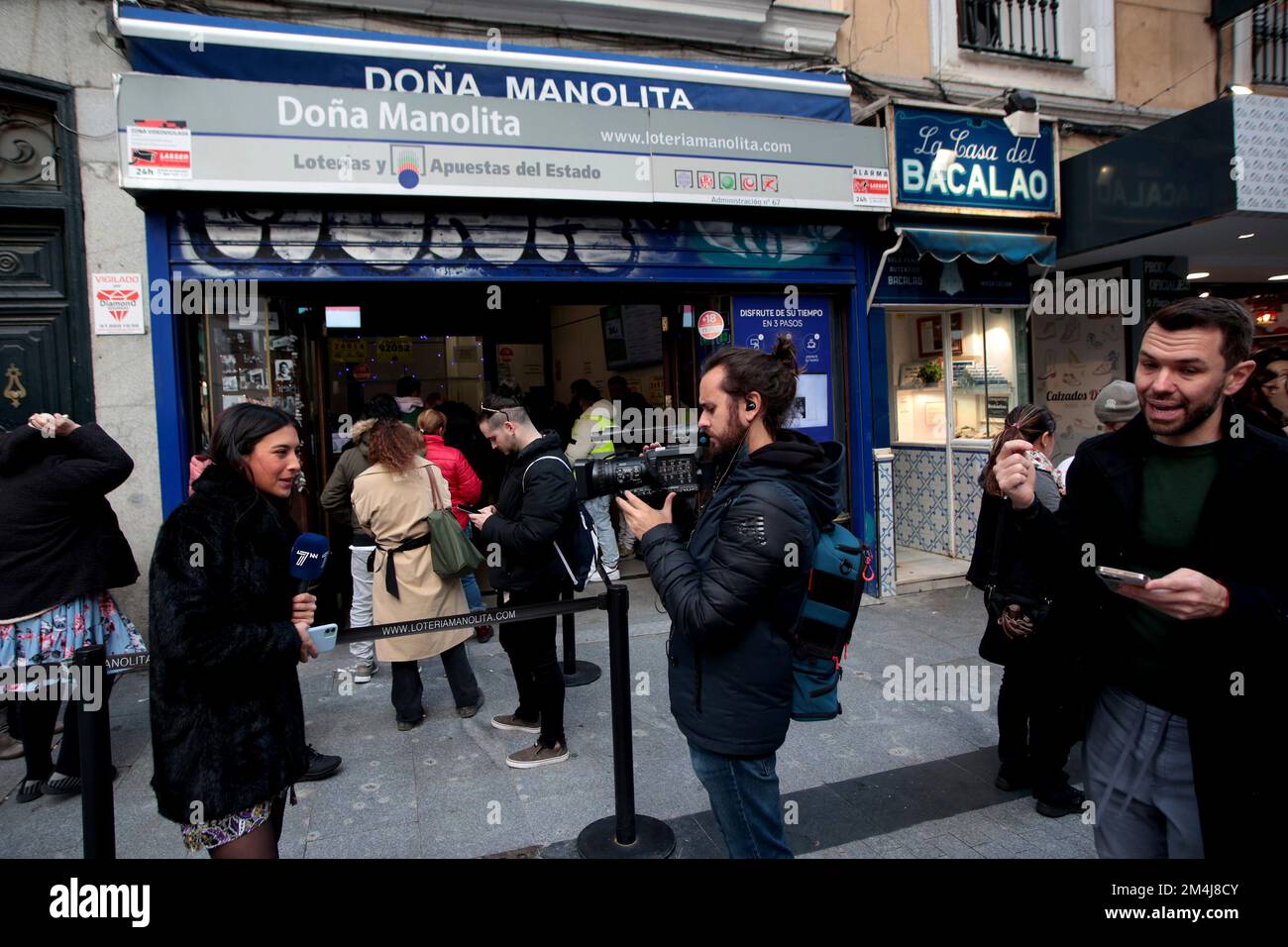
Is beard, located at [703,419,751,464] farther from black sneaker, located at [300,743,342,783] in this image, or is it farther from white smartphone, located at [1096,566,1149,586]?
black sneaker, located at [300,743,342,783]

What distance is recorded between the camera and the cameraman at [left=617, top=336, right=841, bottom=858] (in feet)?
6.93

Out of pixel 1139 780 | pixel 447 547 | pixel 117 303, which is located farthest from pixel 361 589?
pixel 1139 780

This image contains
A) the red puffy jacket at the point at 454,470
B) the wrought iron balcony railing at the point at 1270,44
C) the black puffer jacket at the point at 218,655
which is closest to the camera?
the black puffer jacket at the point at 218,655

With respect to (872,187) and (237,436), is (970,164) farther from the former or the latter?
(237,436)

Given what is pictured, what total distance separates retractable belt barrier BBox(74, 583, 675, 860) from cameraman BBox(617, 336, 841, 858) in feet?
2.51

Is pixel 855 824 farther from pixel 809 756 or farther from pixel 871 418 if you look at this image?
pixel 871 418

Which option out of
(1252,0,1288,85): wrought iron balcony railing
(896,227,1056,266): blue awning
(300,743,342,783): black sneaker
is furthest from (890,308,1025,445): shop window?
(300,743,342,783): black sneaker

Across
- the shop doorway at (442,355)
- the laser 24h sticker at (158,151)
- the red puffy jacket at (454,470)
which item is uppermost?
the laser 24h sticker at (158,151)

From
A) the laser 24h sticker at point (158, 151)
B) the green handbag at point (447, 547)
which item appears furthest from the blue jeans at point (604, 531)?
the laser 24h sticker at point (158, 151)

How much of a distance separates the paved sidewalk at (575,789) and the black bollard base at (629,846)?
0.07m

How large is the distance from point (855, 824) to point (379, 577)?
9.51ft

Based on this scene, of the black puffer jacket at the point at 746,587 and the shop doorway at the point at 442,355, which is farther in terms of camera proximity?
the shop doorway at the point at 442,355

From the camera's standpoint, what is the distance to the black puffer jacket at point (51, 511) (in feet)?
12.3

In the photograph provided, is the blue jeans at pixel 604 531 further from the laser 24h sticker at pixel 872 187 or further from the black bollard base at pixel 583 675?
the laser 24h sticker at pixel 872 187
